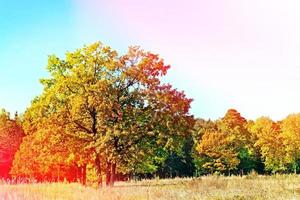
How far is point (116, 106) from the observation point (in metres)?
36.3

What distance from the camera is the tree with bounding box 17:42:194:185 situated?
36.7 m

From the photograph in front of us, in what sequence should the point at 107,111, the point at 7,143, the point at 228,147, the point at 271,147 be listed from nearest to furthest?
the point at 107,111 < the point at 7,143 < the point at 271,147 < the point at 228,147

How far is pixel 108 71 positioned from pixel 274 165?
52.7 metres

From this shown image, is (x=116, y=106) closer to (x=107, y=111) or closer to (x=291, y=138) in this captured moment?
(x=107, y=111)

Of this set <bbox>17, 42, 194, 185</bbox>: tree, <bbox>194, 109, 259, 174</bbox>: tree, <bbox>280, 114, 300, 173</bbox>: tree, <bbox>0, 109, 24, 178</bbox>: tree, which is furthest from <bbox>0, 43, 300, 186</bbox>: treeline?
<bbox>280, 114, 300, 173</bbox>: tree

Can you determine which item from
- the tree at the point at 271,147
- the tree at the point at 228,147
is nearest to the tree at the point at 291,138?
the tree at the point at 271,147

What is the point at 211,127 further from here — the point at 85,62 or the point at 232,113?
the point at 85,62

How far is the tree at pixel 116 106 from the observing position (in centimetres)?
3669

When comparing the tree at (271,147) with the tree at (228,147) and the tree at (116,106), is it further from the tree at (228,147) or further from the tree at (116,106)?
the tree at (116,106)

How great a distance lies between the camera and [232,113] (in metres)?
83.2

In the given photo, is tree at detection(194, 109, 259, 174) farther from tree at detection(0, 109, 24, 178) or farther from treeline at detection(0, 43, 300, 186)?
treeline at detection(0, 43, 300, 186)

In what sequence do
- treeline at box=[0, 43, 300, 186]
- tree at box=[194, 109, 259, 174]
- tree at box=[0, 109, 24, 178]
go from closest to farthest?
treeline at box=[0, 43, 300, 186] < tree at box=[0, 109, 24, 178] < tree at box=[194, 109, 259, 174]

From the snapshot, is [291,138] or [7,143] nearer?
[7,143]

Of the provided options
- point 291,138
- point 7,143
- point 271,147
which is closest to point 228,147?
point 271,147
